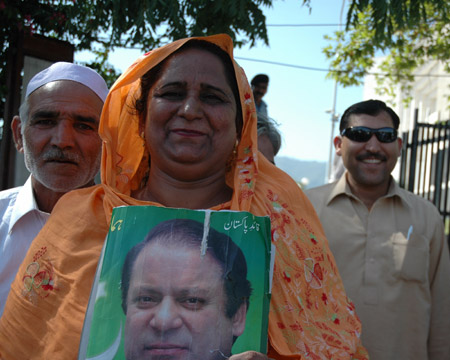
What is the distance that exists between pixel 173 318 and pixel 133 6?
A: 13.2 ft

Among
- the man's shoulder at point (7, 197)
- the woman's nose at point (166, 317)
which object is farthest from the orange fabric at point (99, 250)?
the man's shoulder at point (7, 197)

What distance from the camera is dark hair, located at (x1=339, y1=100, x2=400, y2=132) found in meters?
3.82

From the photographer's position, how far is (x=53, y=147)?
2.44m

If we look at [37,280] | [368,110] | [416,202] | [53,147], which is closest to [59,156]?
[53,147]

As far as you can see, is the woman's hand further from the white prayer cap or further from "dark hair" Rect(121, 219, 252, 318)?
the white prayer cap

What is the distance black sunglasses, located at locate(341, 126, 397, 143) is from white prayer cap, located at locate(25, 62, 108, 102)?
6.10 ft

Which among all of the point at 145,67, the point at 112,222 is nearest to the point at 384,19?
the point at 145,67

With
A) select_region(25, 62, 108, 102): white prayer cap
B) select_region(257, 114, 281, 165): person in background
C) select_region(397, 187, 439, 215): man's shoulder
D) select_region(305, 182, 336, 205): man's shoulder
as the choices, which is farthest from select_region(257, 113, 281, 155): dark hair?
select_region(25, 62, 108, 102): white prayer cap

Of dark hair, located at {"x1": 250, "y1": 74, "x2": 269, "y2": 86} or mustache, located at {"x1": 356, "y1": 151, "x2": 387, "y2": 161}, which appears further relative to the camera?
dark hair, located at {"x1": 250, "y1": 74, "x2": 269, "y2": 86}

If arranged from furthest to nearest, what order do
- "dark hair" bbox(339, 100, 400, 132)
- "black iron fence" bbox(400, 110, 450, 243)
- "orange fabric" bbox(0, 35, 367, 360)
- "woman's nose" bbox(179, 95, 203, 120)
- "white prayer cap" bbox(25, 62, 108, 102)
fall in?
"black iron fence" bbox(400, 110, 450, 243) < "dark hair" bbox(339, 100, 400, 132) < "white prayer cap" bbox(25, 62, 108, 102) < "woman's nose" bbox(179, 95, 203, 120) < "orange fabric" bbox(0, 35, 367, 360)

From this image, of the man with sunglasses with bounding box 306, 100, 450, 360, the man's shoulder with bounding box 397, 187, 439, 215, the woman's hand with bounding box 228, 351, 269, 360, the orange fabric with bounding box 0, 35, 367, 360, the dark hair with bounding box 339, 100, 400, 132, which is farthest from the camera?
the dark hair with bounding box 339, 100, 400, 132

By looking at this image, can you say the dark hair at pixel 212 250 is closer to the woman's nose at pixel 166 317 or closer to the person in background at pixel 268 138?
Result: the woman's nose at pixel 166 317

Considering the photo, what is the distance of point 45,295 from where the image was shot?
1.70m

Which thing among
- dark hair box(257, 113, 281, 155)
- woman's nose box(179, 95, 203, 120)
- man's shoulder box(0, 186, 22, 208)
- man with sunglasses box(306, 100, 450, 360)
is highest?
woman's nose box(179, 95, 203, 120)
